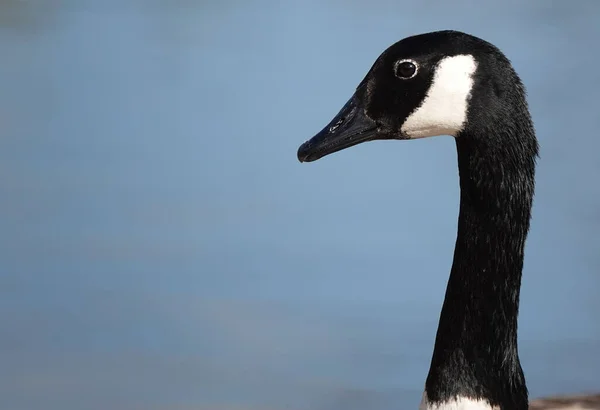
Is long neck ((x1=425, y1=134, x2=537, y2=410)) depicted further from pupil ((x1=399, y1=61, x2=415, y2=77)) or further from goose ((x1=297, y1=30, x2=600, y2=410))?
pupil ((x1=399, y1=61, x2=415, y2=77))

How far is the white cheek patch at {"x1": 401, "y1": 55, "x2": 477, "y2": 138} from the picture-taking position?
3.49 metres

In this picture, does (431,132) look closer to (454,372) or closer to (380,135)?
(380,135)

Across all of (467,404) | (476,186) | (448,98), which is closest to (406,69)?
(448,98)

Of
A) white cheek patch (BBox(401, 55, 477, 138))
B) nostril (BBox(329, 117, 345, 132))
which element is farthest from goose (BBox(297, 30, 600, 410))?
nostril (BBox(329, 117, 345, 132))

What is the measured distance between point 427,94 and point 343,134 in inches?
10.2

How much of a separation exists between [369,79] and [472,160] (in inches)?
14.8

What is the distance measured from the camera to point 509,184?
352cm

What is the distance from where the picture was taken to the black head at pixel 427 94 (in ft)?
11.4

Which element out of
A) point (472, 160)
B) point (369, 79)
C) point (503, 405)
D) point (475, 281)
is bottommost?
point (503, 405)

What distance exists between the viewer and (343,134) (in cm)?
368

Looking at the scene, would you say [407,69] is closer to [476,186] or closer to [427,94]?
[427,94]

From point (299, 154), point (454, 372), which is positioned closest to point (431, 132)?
point (299, 154)

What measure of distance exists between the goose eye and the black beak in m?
0.15

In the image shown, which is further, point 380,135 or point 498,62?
point 380,135
